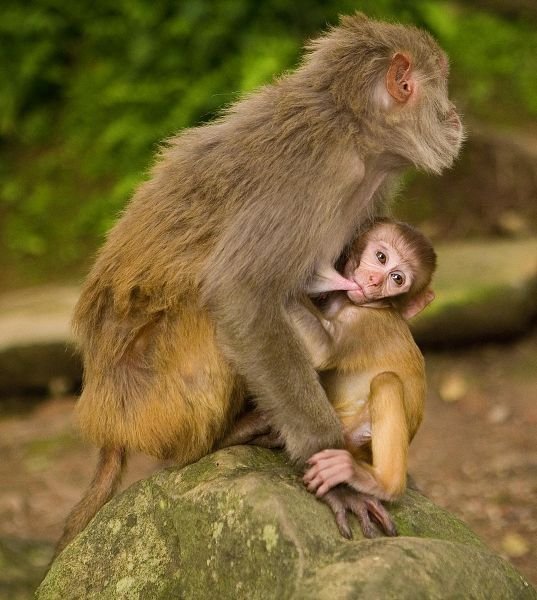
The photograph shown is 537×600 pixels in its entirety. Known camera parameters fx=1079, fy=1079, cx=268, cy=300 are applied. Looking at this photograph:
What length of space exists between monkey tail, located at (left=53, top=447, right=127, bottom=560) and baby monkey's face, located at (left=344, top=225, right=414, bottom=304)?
1.20 metres

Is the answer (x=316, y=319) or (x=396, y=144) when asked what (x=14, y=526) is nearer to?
(x=316, y=319)

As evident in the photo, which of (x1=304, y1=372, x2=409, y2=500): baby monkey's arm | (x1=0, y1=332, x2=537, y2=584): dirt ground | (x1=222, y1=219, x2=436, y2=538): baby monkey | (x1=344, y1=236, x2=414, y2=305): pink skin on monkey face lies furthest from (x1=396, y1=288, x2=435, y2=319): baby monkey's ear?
(x1=0, y1=332, x2=537, y2=584): dirt ground

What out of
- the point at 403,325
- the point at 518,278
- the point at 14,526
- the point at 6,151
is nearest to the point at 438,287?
the point at 518,278

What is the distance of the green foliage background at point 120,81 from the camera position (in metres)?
10.3

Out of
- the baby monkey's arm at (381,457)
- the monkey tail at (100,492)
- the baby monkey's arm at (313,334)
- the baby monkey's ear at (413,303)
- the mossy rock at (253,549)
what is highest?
the baby monkey's ear at (413,303)

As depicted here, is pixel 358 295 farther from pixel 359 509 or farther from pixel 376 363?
pixel 359 509

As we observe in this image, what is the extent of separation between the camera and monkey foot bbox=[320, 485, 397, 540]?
12.7 ft

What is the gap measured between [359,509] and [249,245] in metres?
1.07

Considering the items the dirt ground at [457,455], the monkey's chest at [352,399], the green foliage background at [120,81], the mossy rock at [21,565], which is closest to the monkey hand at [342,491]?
the monkey's chest at [352,399]

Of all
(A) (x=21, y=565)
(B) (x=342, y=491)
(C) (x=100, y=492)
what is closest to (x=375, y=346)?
(B) (x=342, y=491)

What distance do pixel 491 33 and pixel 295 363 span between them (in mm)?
8858

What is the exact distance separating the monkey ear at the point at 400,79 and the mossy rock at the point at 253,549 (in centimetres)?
154

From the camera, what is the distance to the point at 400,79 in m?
4.31

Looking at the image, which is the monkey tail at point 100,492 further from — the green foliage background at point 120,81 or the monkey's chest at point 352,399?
the green foliage background at point 120,81
